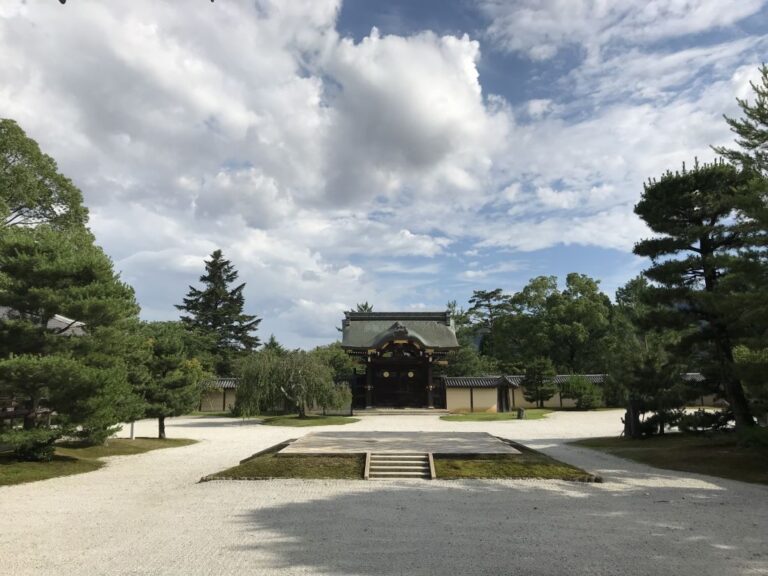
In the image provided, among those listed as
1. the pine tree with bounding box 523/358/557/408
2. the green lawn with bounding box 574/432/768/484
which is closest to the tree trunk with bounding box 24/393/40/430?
the green lawn with bounding box 574/432/768/484

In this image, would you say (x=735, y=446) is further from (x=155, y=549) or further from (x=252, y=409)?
(x=252, y=409)

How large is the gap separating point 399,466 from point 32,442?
8545 millimetres

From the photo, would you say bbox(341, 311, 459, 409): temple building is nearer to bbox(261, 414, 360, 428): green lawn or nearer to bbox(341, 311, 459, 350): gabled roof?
bbox(341, 311, 459, 350): gabled roof

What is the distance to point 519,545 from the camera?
18.9 ft

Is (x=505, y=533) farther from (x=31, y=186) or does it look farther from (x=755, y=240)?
(x=31, y=186)

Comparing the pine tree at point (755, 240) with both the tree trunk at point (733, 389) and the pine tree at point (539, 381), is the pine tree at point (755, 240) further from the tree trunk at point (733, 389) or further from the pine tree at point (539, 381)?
the pine tree at point (539, 381)

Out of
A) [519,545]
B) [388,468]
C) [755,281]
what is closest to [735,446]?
[755,281]

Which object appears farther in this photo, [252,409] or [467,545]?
[252,409]

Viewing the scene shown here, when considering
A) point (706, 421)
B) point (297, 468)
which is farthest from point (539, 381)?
point (297, 468)

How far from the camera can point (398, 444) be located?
1355 cm

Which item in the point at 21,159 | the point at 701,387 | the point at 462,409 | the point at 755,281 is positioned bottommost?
the point at 462,409

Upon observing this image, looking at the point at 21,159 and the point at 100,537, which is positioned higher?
the point at 21,159

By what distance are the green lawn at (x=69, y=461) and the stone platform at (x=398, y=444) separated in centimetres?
513

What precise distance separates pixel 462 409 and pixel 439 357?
4.01 m
